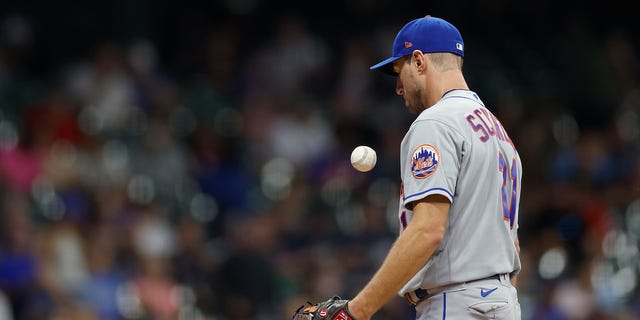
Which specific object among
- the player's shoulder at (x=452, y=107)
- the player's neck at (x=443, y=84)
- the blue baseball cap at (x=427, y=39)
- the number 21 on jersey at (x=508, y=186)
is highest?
the blue baseball cap at (x=427, y=39)

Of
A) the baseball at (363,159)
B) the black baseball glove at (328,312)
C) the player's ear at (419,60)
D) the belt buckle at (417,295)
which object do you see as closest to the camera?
the black baseball glove at (328,312)

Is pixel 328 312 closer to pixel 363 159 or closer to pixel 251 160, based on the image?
pixel 363 159

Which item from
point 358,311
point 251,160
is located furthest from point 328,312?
point 251,160

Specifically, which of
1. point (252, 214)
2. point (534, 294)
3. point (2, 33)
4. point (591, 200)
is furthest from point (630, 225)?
point (2, 33)

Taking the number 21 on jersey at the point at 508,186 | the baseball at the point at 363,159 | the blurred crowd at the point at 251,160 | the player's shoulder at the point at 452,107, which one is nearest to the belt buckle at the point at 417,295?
the number 21 on jersey at the point at 508,186

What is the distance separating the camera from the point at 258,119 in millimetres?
12258

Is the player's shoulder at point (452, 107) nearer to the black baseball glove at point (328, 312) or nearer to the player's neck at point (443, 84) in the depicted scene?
the player's neck at point (443, 84)

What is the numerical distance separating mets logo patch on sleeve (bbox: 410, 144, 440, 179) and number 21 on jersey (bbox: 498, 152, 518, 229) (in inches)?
14.3

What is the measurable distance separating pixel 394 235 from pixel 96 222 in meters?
2.93

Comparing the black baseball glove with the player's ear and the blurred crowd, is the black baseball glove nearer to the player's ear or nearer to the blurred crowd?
the player's ear

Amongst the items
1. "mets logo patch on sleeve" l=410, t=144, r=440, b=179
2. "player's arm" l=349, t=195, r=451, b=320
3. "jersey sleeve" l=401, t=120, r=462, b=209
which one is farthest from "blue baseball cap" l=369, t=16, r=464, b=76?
"player's arm" l=349, t=195, r=451, b=320

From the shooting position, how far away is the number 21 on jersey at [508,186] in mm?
4582

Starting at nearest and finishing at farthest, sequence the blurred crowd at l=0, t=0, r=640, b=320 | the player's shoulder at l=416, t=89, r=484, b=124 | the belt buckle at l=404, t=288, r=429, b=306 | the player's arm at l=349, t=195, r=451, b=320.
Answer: the player's arm at l=349, t=195, r=451, b=320 → the player's shoulder at l=416, t=89, r=484, b=124 → the belt buckle at l=404, t=288, r=429, b=306 → the blurred crowd at l=0, t=0, r=640, b=320

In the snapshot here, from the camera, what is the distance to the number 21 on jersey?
15.0ft
